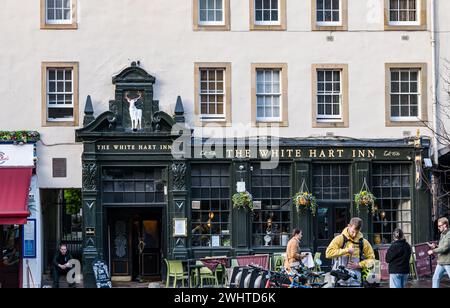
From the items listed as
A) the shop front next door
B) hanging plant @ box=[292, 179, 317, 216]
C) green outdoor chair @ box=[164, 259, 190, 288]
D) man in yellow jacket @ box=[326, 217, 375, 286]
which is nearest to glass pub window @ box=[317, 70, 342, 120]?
hanging plant @ box=[292, 179, 317, 216]

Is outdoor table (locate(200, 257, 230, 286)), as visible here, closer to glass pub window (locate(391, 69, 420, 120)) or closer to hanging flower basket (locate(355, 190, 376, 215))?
hanging flower basket (locate(355, 190, 376, 215))

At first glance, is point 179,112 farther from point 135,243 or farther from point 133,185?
point 135,243

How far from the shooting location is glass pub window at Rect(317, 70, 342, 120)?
24.7 metres

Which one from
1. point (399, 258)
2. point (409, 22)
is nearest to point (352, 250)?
point (399, 258)

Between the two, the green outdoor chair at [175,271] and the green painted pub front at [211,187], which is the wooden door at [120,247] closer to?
the green painted pub front at [211,187]

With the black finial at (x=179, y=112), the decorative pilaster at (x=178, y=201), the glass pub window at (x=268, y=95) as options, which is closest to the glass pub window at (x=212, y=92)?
the black finial at (x=179, y=112)

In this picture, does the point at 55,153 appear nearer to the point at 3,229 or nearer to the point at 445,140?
the point at 3,229

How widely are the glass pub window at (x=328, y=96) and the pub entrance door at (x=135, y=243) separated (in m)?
5.75

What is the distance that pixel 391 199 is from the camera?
81.7ft

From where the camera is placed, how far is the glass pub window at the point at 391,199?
24.8m

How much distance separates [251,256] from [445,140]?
22.5 feet

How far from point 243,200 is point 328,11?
6.31 metres

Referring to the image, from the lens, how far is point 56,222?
27.6 meters
